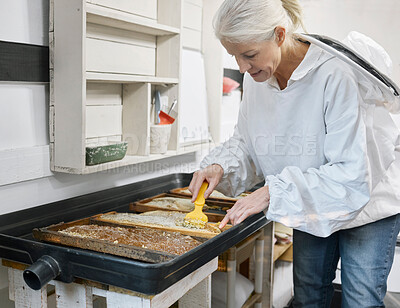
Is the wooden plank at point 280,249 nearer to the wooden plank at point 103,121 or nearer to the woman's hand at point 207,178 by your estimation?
the woman's hand at point 207,178

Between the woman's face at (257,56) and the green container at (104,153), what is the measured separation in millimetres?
623

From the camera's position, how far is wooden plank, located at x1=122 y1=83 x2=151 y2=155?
2061 mm

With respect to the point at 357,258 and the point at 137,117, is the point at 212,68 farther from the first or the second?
the point at 357,258

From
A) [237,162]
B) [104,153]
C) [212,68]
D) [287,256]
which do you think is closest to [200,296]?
[237,162]

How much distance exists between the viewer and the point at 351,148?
4.79ft

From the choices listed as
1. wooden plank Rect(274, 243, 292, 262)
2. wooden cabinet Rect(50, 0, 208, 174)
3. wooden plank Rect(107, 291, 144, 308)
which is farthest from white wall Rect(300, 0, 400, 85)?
wooden plank Rect(107, 291, 144, 308)

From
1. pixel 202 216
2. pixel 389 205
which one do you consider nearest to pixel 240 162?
pixel 202 216

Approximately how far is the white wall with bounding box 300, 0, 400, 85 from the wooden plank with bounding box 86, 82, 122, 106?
1.75 m

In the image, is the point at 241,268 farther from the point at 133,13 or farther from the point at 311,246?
the point at 133,13

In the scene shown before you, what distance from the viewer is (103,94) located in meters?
2.04

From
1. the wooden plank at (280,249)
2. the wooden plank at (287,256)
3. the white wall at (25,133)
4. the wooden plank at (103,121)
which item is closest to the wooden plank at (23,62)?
the white wall at (25,133)

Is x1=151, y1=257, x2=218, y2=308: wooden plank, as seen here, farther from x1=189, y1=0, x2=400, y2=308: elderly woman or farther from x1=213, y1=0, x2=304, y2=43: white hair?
x1=213, y1=0, x2=304, y2=43: white hair

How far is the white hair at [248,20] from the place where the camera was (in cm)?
145

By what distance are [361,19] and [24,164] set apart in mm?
2430
